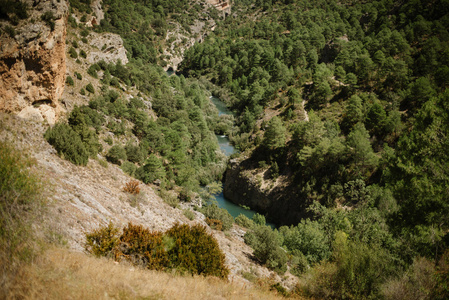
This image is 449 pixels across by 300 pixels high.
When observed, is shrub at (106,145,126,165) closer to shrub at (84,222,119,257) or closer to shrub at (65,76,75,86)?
shrub at (65,76,75,86)

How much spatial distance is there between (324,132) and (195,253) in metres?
39.8

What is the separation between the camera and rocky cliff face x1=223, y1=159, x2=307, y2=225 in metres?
43.0

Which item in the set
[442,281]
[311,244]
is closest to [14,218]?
[442,281]

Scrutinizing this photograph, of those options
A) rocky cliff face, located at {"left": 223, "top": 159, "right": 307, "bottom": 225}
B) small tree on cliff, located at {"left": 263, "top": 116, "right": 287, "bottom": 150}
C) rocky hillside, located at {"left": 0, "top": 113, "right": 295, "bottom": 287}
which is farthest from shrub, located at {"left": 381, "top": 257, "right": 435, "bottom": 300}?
small tree on cliff, located at {"left": 263, "top": 116, "right": 287, "bottom": 150}

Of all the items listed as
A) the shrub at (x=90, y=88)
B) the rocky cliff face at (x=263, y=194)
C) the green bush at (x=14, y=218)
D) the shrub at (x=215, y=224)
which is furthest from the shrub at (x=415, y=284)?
the shrub at (x=90, y=88)

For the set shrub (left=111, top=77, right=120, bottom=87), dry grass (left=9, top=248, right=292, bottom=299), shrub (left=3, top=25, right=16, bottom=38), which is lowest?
dry grass (left=9, top=248, right=292, bottom=299)

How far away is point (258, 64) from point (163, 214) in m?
87.6

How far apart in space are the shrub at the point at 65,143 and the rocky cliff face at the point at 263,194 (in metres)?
35.4

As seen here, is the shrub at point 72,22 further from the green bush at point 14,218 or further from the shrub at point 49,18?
the green bush at point 14,218

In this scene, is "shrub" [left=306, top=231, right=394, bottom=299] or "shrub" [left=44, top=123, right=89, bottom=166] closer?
"shrub" [left=306, top=231, right=394, bottom=299]

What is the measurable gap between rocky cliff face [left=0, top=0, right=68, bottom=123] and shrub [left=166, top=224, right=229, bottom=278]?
12413 mm

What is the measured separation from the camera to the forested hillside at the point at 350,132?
36.9 feet

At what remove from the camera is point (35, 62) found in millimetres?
15047

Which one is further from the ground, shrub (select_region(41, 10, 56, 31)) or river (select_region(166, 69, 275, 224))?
shrub (select_region(41, 10, 56, 31))
